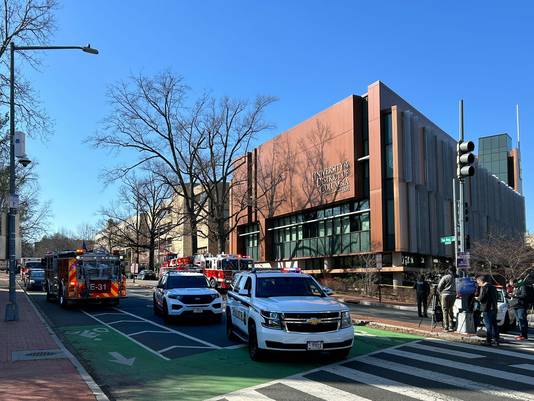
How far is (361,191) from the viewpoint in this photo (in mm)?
37219

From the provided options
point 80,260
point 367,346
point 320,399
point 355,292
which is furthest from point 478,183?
point 320,399

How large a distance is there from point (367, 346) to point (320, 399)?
5080 millimetres

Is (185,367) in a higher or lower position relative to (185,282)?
lower

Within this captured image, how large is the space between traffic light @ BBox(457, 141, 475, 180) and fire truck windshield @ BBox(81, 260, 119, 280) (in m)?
14.9

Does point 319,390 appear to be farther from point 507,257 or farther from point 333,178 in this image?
point 333,178

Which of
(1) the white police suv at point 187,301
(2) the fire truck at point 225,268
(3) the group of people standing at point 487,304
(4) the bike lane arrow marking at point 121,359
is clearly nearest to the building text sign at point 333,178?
(2) the fire truck at point 225,268

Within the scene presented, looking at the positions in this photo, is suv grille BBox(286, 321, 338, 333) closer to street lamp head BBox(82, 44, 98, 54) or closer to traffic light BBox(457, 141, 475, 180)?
traffic light BBox(457, 141, 475, 180)

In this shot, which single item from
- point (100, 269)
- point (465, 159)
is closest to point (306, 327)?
point (465, 159)

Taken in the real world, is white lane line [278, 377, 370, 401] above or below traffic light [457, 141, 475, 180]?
below

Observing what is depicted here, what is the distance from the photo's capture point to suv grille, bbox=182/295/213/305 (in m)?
17.6

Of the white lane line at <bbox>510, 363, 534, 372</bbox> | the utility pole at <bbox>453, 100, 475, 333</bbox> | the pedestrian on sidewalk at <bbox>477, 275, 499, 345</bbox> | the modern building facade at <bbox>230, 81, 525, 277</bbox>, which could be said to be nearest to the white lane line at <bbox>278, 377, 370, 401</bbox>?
the white lane line at <bbox>510, 363, 534, 372</bbox>

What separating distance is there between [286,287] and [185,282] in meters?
8.19

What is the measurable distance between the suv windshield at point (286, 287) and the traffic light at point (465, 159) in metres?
5.80

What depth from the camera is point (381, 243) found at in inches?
1369
